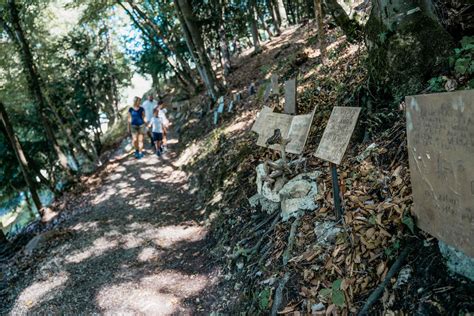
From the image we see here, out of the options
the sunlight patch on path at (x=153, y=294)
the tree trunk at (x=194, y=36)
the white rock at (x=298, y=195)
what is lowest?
the sunlight patch on path at (x=153, y=294)

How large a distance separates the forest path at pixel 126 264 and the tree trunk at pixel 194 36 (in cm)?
529

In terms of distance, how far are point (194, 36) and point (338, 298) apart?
10.8m

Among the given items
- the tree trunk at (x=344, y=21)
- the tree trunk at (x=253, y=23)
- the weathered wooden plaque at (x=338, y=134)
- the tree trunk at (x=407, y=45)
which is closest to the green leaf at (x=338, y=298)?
the weathered wooden plaque at (x=338, y=134)

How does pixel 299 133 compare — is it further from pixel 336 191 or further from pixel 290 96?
pixel 290 96

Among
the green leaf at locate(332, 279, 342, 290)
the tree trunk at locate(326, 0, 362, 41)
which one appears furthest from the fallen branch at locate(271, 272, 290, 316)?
the tree trunk at locate(326, 0, 362, 41)

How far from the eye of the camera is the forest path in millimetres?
5137

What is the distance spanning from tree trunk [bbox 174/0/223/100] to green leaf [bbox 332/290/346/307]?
10.6m

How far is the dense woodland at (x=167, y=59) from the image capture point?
4.29 meters

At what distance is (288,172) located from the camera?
16.8 ft

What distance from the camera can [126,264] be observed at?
20.4ft

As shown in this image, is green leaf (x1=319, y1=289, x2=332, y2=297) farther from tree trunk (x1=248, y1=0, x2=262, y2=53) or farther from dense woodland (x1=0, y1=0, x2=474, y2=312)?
tree trunk (x1=248, y1=0, x2=262, y2=53)

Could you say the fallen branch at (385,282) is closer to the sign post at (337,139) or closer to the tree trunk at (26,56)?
the sign post at (337,139)

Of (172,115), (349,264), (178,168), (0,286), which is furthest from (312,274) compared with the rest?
(172,115)

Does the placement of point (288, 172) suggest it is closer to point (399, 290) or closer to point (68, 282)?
point (399, 290)
